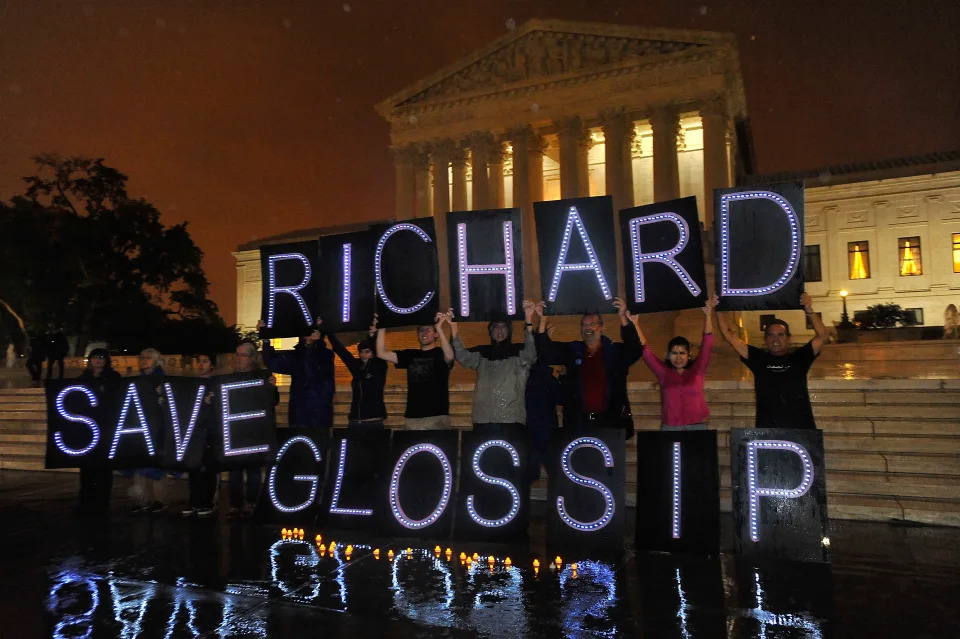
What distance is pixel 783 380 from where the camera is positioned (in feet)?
22.4

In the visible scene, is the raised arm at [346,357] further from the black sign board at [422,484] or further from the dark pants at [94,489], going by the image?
the dark pants at [94,489]

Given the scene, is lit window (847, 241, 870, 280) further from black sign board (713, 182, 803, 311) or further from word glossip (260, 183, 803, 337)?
word glossip (260, 183, 803, 337)

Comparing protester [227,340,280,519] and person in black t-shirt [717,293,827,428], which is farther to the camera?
protester [227,340,280,519]

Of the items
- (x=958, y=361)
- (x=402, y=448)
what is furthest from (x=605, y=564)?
(x=958, y=361)

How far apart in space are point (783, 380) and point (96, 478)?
8292 millimetres

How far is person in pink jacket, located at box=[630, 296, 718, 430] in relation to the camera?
7.12 meters

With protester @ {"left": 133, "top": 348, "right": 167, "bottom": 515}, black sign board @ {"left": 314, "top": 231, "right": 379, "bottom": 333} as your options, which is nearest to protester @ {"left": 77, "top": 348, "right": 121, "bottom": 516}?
protester @ {"left": 133, "top": 348, "right": 167, "bottom": 515}

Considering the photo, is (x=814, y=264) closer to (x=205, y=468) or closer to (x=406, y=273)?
(x=406, y=273)

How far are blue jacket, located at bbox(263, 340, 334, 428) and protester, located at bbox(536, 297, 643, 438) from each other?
282 centimetres

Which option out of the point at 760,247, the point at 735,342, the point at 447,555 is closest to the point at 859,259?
the point at 760,247

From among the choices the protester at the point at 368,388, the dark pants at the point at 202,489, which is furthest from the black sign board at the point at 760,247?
the dark pants at the point at 202,489

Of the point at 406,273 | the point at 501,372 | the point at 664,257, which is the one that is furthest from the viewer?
the point at 406,273

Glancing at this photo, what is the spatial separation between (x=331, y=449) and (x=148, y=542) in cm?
207

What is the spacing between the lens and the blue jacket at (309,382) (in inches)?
341
